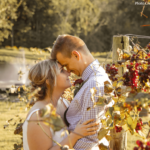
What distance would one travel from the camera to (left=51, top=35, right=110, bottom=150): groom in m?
1.56

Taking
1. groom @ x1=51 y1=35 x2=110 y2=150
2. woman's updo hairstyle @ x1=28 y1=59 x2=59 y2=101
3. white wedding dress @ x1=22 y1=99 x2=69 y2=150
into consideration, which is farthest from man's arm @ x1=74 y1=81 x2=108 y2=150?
woman's updo hairstyle @ x1=28 y1=59 x2=59 y2=101

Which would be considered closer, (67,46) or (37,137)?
(37,137)

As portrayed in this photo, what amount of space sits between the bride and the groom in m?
0.07

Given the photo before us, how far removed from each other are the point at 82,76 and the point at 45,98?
35 cm

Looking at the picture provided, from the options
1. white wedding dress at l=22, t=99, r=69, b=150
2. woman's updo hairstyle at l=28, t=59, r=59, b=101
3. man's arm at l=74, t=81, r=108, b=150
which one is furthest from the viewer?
woman's updo hairstyle at l=28, t=59, r=59, b=101

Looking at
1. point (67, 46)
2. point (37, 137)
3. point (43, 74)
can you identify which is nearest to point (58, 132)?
point (37, 137)

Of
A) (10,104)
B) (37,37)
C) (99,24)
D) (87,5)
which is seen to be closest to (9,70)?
(10,104)

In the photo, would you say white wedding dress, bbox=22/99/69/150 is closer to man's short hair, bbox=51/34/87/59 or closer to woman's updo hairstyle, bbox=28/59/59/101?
woman's updo hairstyle, bbox=28/59/59/101

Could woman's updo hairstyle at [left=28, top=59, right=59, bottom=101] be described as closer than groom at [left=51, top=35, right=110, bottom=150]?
No

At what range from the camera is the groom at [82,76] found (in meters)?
1.56

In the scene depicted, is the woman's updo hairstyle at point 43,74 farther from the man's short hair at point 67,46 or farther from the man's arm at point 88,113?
the man's arm at point 88,113

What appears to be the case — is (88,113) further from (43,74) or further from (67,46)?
(67,46)

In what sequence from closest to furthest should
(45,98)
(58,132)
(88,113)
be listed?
(88,113) < (58,132) < (45,98)

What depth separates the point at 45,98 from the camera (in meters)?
1.87
